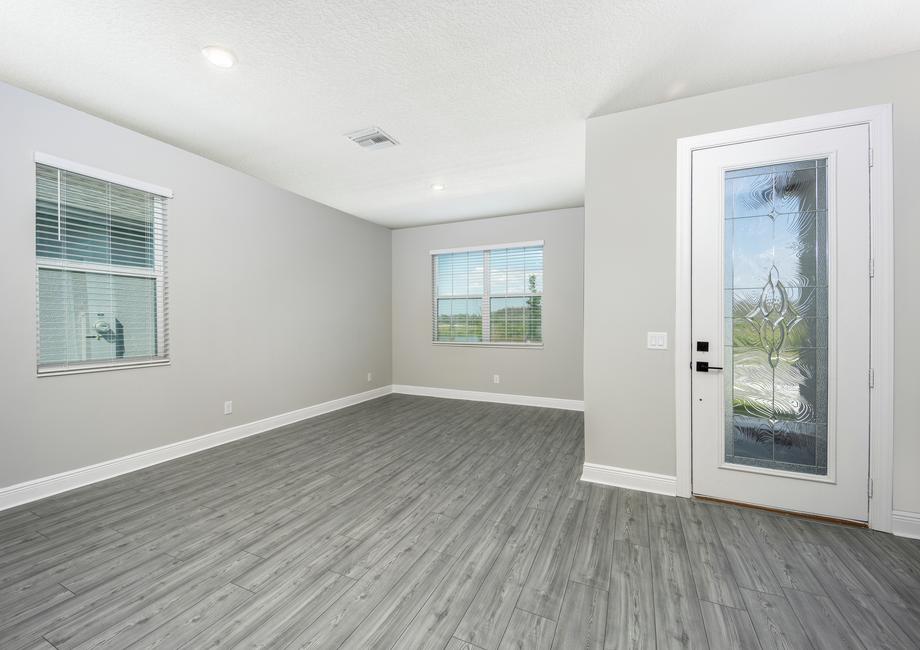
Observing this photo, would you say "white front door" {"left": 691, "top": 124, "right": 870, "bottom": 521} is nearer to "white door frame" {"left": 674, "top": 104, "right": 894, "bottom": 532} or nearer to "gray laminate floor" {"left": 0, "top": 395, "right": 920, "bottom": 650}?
"white door frame" {"left": 674, "top": 104, "right": 894, "bottom": 532}

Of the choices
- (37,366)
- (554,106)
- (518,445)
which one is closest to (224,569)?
(37,366)

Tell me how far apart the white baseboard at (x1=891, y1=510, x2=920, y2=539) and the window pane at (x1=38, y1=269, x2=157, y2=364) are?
529cm

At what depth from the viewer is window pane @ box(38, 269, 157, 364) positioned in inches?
104

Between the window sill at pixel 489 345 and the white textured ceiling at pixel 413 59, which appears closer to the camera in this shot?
the white textured ceiling at pixel 413 59

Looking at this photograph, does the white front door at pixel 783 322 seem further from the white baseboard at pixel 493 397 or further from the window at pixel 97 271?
the window at pixel 97 271

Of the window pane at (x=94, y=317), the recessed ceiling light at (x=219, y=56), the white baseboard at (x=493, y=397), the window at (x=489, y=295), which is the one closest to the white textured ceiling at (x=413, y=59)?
the recessed ceiling light at (x=219, y=56)

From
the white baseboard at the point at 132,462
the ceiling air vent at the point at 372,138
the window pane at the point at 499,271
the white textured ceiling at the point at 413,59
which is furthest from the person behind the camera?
the window pane at the point at 499,271

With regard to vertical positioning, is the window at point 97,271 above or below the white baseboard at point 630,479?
above

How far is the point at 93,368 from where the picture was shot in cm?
283

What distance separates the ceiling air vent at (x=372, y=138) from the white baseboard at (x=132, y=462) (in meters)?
3.05

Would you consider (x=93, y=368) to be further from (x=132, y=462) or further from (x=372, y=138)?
(x=372, y=138)

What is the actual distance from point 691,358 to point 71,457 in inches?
175

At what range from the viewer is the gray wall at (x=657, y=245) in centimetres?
211

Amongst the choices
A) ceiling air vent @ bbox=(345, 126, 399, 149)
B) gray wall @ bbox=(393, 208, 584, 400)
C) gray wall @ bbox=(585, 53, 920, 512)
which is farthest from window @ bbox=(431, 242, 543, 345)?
ceiling air vent @ bbox=(345, 126, 399, 149)
